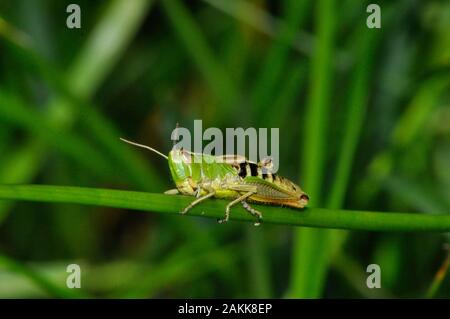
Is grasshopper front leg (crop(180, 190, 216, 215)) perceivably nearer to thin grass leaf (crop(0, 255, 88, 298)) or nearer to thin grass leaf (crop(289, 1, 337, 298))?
thin grass leaf (crop(289, 1, 337, 298))

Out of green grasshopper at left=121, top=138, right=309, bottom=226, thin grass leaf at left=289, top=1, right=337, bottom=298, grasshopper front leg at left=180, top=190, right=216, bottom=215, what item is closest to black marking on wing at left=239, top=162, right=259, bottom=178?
green grasshopper at left=121, top=138, right=309, bottom=226

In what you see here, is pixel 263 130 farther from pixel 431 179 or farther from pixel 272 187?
pixel 272 187

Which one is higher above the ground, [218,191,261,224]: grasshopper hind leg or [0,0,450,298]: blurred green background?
[0,0,450,298]: blurred green background

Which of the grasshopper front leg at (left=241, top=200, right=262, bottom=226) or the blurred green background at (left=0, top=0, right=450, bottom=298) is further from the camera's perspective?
the blurred green background at (left=0, top=0, right=450, bottom=298)

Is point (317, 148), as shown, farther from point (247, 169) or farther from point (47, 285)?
point (47, 285)

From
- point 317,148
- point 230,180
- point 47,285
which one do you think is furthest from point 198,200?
point 47,285
